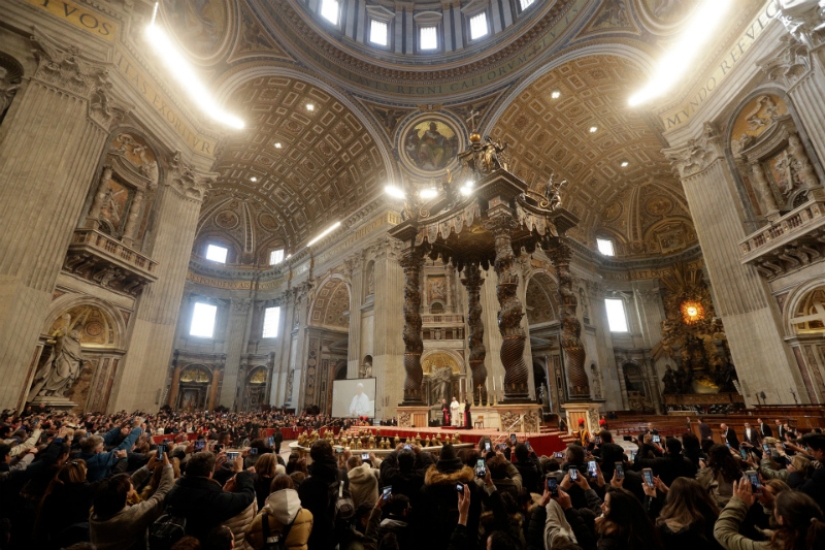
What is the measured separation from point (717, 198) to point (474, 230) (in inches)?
306

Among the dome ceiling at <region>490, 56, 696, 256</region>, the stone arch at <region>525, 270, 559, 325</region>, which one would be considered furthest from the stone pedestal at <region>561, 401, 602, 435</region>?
the dome ceiling at <region>490, 56, 696, 256</region>

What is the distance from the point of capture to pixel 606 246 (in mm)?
23500

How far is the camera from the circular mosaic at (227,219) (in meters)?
24.8

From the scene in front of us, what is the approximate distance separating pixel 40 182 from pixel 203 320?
17244 mm

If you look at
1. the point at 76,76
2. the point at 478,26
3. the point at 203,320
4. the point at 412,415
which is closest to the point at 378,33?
the point at 478,26

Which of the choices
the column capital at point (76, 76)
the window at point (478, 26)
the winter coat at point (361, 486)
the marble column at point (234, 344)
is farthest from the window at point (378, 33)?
the winter coat at point (361, 486)

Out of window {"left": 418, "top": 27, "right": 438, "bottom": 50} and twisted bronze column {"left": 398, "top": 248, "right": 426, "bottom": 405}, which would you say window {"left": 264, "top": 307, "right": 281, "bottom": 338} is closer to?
twisted bronze column {"left": 398, "top": 248, "right": 426, "bottom": 405}

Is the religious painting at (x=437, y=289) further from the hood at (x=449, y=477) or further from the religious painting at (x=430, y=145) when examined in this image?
the hood at (x=449, y=477)

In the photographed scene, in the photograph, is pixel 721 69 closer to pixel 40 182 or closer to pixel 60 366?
pixel 40 182

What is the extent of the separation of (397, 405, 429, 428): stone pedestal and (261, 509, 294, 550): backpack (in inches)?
289

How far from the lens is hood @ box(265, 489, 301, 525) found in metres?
2.10

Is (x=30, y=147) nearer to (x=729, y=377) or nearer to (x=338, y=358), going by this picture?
(x=338, y=358)

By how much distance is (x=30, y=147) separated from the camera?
8.09m

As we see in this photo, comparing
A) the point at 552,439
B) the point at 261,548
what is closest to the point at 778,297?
the point at 552,439
